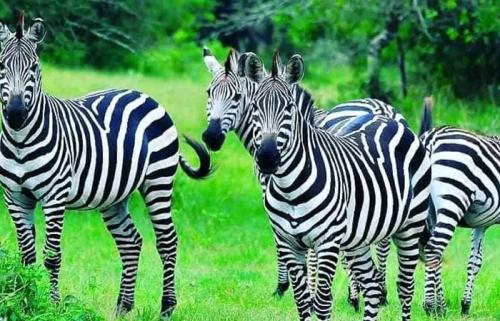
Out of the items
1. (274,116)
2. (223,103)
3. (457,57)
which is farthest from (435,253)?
(457,57)

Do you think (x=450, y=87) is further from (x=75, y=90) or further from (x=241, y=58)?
(x=241, y=58)

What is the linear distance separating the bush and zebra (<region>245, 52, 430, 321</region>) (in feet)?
4.99

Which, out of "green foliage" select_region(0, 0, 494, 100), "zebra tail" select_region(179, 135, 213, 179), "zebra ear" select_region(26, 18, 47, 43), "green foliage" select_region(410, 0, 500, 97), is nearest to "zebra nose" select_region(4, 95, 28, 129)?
"zebra ear" select_region(26, 18, 47, 43)

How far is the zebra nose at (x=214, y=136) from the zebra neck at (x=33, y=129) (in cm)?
129

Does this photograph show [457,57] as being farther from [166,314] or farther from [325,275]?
[325,275]

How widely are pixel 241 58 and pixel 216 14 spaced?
110 feet

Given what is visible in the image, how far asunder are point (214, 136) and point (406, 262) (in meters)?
1.82

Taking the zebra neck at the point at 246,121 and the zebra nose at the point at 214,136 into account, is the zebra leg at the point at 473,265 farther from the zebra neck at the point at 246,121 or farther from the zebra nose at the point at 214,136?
the zebra nose at the point at 214,136

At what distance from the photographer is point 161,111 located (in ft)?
31.0

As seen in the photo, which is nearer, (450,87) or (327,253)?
(327,253)

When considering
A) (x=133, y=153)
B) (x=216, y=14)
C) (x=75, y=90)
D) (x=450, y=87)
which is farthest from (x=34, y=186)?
(x=216, y=14)

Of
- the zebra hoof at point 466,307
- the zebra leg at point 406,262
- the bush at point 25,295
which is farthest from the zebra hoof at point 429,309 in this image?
the bush at point 25,295

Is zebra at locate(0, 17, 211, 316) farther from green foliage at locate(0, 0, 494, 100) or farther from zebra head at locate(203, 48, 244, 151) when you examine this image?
green foliage at locate(0, 0, 494, 100)

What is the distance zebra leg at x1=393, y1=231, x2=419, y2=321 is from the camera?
27.8ft
